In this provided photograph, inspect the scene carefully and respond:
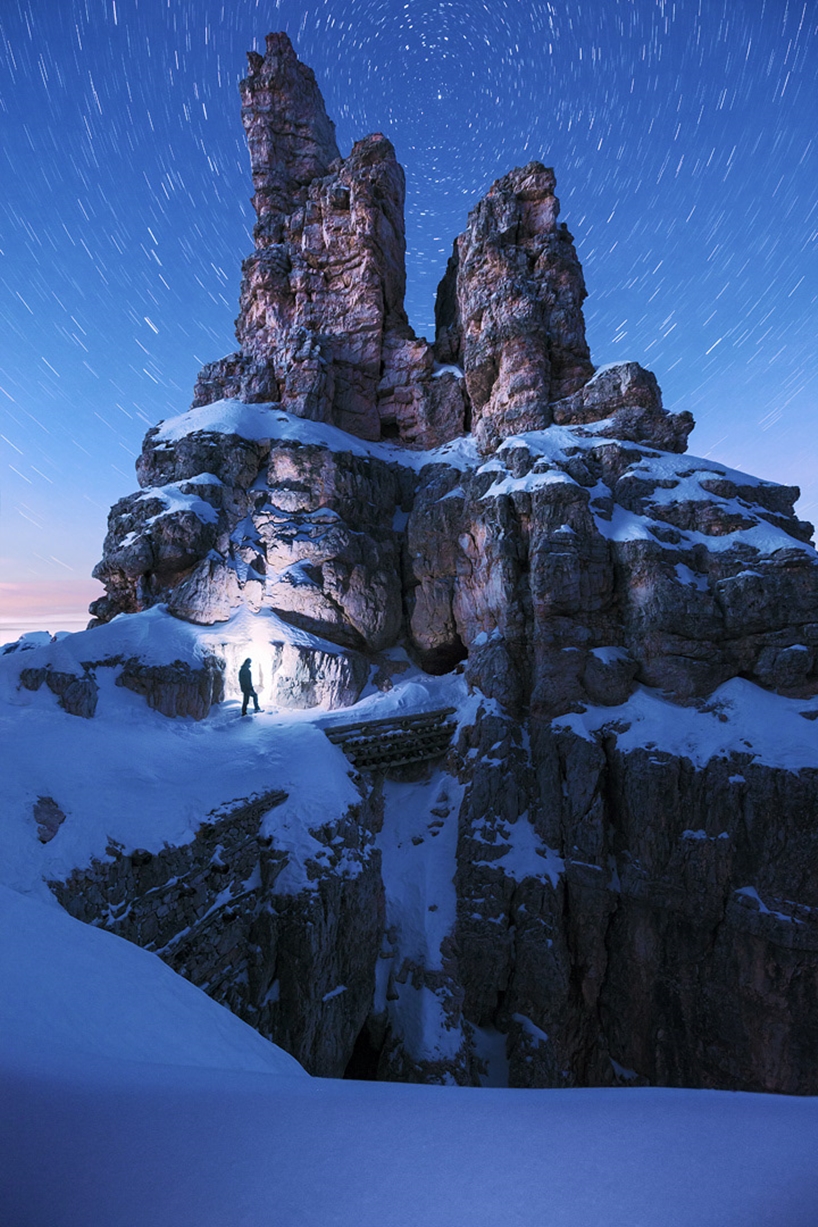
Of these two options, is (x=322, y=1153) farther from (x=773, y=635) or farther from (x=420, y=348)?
(x=420, y=348)

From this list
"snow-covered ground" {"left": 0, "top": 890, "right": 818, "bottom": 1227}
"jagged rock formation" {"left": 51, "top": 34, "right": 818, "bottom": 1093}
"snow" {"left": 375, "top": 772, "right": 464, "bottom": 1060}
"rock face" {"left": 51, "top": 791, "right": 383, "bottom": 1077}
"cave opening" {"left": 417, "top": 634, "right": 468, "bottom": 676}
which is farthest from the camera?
"cave opening" {"left": 417, "top": 634, "right": 468, "bottom": 676}

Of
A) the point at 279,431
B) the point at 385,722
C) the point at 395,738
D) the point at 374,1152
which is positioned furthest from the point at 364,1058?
the point at 279,431

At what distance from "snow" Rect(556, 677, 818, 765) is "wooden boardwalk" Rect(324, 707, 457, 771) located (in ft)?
15.8

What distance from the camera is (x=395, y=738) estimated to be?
19344 millimetres

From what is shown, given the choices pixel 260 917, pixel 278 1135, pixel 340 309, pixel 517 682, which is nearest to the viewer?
pixel 278 1135

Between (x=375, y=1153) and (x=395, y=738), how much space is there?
57.7 ft

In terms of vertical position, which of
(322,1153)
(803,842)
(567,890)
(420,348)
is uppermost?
(420,348)

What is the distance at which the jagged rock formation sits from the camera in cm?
1246

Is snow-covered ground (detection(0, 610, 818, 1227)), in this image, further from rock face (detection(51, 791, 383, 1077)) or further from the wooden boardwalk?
the wooden boardwalk

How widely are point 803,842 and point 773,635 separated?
7.15 metres

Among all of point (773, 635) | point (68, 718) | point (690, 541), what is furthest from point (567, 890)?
point (68, 718)

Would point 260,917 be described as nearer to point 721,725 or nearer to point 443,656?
point 721,725

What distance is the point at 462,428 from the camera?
33.5m

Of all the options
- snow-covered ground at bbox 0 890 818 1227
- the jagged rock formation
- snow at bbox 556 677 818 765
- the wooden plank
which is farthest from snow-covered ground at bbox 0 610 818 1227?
snow at bbox 556 677 818 765
